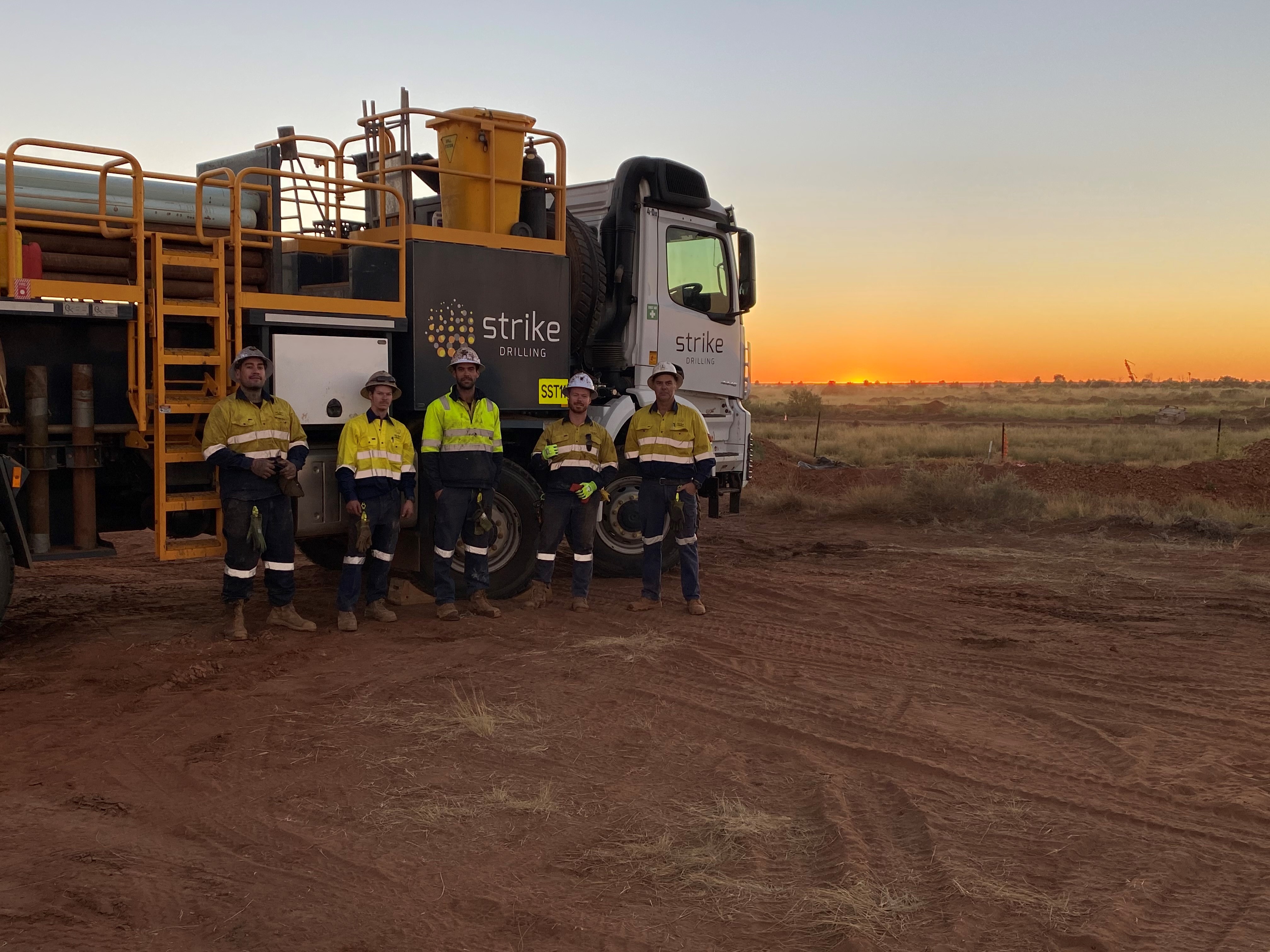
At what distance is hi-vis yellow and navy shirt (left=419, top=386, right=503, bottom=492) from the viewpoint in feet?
29.4

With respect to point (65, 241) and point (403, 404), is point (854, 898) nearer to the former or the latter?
point (403, 404)

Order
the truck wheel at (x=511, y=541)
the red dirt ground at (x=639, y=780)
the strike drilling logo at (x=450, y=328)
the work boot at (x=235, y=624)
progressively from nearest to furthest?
the red dirt ground at (x=639, y=780)
the work boot at (x=235, y=624)
the strike drilling logo at (x=450, y=328)
the truck wheel at (x=511, y=541)

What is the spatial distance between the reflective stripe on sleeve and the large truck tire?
60.1 inches

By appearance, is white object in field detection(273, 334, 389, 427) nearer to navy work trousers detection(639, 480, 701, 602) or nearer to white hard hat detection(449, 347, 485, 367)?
white hard hat detection(449, 347, 485, 367)

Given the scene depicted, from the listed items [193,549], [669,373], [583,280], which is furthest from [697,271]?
[193,549]

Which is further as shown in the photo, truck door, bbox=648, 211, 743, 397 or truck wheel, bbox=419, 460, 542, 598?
truck door, bbox=648, 211, 743, 397

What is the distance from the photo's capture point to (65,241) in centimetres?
800

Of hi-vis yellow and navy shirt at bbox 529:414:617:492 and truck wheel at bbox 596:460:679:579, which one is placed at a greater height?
hi-vis yellow and navy shirt at bbox 529:414:617:492

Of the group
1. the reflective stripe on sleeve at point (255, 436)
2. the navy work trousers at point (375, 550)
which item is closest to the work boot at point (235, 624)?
the navy work trousers at point (375, 550)

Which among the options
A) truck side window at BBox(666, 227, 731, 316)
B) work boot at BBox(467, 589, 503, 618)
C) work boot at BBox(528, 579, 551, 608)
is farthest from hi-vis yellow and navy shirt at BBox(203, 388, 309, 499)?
truck side window at BBox(666, 227, 731, 316)

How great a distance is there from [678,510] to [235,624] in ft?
12.2

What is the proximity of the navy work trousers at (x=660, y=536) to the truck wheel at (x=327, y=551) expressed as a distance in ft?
9.48

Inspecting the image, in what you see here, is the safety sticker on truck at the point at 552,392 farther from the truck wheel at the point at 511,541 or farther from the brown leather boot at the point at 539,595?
the brown leather boot at the point at 539,595

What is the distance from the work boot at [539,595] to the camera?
983 cm
